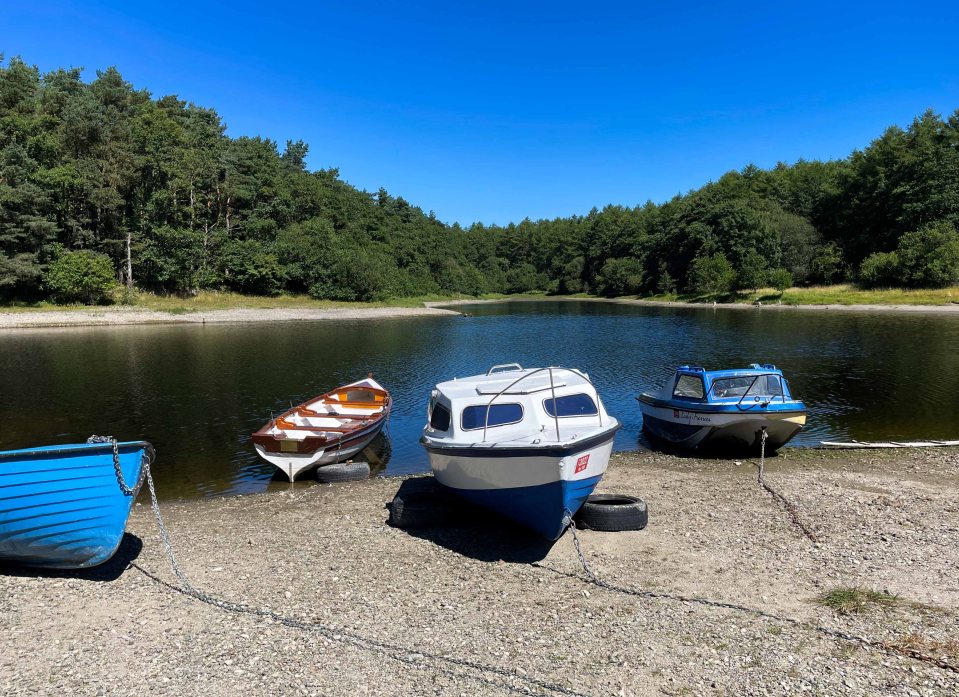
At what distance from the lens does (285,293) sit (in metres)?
98.2

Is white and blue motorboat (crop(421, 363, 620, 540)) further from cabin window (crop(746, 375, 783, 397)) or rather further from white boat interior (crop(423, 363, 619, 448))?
cabin window (crop(746, 375, 783, 397))

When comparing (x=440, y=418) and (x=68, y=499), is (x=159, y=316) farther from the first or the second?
(x=68, y=499)

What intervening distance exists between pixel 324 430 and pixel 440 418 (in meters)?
7.87

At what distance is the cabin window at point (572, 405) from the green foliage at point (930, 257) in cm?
10185

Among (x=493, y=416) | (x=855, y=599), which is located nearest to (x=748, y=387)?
(x=855, y=599)

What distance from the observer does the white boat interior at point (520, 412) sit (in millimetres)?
12242

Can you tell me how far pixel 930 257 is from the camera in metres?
88.6

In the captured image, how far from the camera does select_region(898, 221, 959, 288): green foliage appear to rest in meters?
86.5

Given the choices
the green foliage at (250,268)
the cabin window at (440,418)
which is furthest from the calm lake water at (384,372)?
the green foliage at (250,268)

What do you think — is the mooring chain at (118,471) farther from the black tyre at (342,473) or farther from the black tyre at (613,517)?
the black tyre at (613,517)

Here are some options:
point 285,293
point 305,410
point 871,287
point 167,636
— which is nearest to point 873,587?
point 167,636

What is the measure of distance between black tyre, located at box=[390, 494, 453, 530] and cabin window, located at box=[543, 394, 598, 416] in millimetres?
3494

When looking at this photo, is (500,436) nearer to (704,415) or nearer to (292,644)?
(292,644)

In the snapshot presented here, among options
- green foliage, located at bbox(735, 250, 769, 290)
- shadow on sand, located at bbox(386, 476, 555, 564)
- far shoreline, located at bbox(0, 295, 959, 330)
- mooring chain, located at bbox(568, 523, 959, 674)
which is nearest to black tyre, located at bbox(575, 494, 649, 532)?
shadow on sand, located at bbox(386, 476, 555, 564)
